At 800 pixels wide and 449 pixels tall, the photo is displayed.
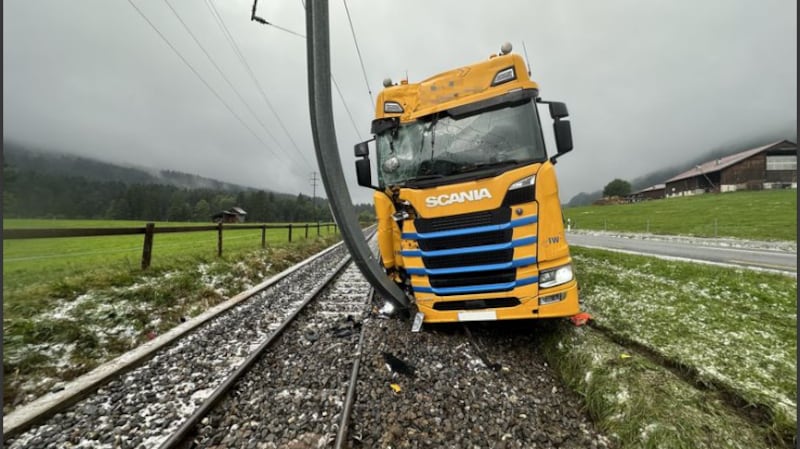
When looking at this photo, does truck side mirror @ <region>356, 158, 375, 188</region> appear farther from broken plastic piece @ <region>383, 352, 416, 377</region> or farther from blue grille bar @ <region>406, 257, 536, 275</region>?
broken plastic piece @ <region>383, 352, 416, 377</region>

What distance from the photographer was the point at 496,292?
10.5 feet

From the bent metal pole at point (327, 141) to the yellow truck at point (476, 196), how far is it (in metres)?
0.39

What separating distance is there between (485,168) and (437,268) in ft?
4.47

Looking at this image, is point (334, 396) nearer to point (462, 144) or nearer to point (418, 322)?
point (418, 322)

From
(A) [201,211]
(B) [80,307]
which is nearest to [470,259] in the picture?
(B) [80,307]

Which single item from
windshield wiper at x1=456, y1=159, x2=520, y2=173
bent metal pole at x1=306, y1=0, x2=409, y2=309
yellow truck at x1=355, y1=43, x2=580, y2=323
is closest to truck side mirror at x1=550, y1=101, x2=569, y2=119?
yellow truck at x1=355, y1=43, x2=580, y2=323

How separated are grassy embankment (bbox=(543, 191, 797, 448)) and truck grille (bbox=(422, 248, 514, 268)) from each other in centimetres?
119

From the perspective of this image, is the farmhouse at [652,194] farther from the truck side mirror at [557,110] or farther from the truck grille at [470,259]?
the truck grille at [470,259]

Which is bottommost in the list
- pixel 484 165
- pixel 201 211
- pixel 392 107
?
pixel 484 165

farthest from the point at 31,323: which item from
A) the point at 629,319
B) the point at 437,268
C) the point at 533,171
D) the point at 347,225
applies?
the point at 629,319

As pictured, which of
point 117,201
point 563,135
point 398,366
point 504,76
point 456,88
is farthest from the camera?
point 117,201

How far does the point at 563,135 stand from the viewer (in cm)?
348

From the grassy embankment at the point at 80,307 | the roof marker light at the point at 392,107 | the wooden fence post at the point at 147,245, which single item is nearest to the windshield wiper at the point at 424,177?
the roof marker light at the point at 392,107

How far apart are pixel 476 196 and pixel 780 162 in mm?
70372
